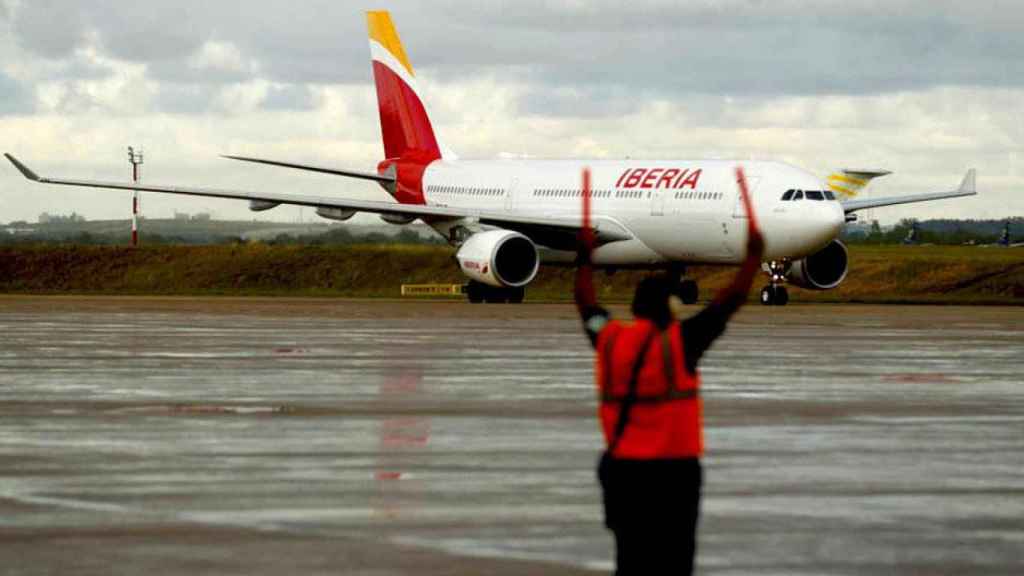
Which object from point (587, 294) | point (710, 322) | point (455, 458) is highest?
point (587, 294)

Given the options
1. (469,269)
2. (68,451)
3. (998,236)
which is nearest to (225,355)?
(68,451)

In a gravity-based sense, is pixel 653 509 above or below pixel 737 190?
below

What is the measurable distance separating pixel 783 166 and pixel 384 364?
21229 mm

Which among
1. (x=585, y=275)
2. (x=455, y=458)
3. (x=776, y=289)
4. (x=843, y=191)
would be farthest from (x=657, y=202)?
(x=585, y=275)

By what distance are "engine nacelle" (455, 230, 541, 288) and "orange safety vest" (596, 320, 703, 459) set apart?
119 feet

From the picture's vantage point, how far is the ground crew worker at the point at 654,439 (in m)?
8.50

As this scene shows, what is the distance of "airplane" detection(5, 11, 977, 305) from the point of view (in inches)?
1692

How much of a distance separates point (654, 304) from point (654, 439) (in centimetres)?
60

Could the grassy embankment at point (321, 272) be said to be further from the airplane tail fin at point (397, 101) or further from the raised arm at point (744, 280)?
the raised arm at point (744, 280)

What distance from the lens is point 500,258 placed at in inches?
1796

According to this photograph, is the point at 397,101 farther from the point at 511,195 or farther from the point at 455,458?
the point at 455,458

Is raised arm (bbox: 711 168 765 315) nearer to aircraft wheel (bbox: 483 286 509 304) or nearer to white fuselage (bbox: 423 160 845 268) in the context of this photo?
white fuselage (bbox: 423 160 845 268)

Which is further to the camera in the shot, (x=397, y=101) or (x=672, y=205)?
(x=397, y=101)

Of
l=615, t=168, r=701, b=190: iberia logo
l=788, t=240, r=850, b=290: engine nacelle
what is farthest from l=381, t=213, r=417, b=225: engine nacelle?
l=788, t=240, r=850, b=290: engine nacelle
